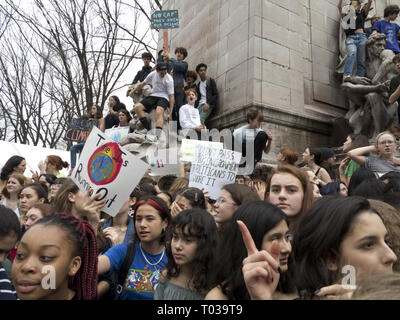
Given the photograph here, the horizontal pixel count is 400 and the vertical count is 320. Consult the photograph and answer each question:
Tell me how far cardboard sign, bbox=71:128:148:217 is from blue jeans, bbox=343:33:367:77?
7.12 metres

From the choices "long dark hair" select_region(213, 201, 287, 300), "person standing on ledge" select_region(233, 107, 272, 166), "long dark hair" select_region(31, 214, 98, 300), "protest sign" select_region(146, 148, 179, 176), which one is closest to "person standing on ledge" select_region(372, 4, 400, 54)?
"person standing on ledge" select_region(233, 107, 272, 166)

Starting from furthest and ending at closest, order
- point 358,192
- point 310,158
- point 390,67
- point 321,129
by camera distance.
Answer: point 321,129, point 390,67, point 310,158, point 358,192

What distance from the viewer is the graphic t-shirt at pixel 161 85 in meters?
8.36

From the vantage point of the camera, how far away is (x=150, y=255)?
9.47 ft

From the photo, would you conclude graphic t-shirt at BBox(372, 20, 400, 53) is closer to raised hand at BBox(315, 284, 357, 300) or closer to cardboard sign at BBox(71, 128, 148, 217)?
cardboard sign at BBox(71, 128, 148, 217)

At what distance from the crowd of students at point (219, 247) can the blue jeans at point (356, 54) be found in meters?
5.98

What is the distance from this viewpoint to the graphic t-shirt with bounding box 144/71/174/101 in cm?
Result: 836

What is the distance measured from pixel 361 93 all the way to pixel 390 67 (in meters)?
0.78

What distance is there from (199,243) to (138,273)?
1.69ft

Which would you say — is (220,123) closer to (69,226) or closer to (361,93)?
(361,93)

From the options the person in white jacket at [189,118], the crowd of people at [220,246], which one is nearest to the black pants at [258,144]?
the person in white jacket at [189,118]

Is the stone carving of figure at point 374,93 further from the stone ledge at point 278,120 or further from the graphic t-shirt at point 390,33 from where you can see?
the stone ledge at point 278,120

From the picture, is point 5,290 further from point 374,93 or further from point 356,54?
point 356,54

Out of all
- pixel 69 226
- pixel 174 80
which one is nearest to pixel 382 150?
pixel 69 226
